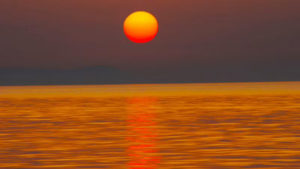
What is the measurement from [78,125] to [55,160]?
410 inches

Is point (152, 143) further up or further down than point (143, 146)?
further up

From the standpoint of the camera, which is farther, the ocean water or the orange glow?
the ocean water

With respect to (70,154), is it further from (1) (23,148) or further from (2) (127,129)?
(2) (127,129)

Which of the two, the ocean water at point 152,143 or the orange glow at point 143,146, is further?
the ocean water at point 152,143

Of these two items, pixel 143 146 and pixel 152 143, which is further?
pixel 152 143

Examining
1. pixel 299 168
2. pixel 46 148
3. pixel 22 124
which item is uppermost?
pixel 22 124

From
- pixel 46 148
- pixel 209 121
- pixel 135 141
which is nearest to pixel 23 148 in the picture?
pixel 46 148

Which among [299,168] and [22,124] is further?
[22,124]

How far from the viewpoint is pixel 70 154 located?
17.5 metres

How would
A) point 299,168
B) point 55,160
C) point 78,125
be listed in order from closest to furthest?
1. point 299,168
2. point 55,160
3. point 78,125

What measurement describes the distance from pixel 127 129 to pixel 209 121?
4730 mm

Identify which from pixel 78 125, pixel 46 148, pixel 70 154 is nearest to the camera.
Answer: pixel 70 154

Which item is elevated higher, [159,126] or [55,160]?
[159,126]

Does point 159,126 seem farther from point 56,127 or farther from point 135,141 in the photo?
point 135,141
